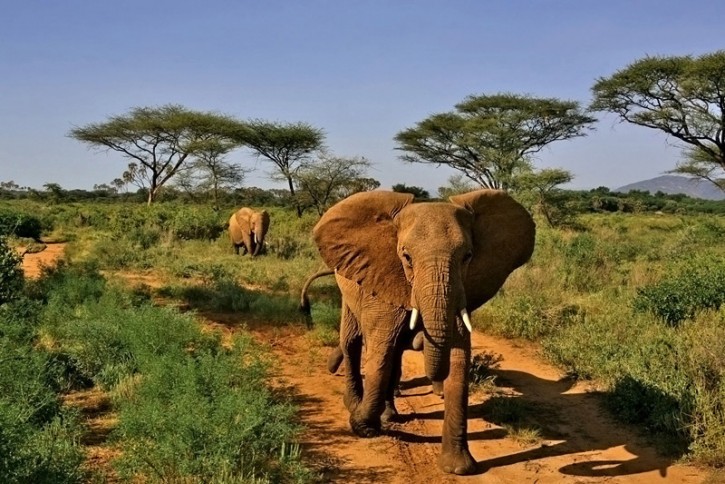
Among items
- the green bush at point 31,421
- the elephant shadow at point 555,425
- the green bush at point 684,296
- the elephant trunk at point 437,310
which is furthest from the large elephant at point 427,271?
the green bush at point 684,296

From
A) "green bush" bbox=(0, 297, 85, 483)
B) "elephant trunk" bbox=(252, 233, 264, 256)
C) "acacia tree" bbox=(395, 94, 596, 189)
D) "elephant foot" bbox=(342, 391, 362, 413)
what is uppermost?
"acacia tree" bbox=(395, 94, 596, 189)

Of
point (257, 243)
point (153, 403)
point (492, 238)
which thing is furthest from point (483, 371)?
point (257, 243)

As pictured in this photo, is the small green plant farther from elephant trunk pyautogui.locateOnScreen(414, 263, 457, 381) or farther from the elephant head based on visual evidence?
elephant trunk pyautogui.locateOnScreen(414, 263, 457, 381)

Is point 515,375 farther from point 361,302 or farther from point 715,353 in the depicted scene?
point 361,302

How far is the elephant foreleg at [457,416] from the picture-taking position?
179 inches

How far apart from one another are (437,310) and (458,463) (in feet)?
4.27

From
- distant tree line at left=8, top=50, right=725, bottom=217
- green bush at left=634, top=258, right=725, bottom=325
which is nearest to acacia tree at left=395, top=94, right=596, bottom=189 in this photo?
distant tree line at left=8, top=50, right=725, bottom=217

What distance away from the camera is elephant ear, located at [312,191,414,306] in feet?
15.4

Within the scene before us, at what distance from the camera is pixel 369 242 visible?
4770 millimetres

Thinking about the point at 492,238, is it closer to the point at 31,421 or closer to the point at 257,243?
the point at 31,421

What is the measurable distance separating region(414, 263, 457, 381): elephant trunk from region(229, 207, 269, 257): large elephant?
13506 millimetres

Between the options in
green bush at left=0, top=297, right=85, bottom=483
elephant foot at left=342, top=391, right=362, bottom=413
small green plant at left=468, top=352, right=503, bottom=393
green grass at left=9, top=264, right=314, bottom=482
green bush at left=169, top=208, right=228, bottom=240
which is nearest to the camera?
green bush at left=0, top=297, right=85, bottom=483

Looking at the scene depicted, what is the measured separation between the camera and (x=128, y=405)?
14.8 feet

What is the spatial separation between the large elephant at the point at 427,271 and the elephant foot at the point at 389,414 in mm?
415
